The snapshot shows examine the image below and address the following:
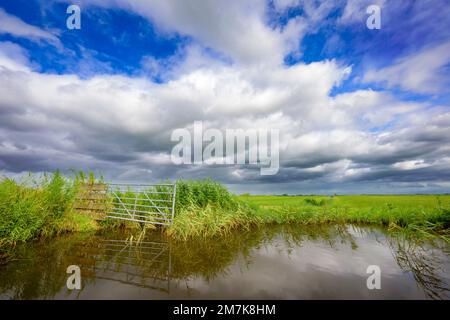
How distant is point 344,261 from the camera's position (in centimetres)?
623

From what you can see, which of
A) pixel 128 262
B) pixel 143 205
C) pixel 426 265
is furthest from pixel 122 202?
pixel 426 265

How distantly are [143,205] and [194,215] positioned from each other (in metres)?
2.71

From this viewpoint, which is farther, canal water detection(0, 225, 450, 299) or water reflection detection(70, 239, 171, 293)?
water reflection detection(70, 239, 171, 293)

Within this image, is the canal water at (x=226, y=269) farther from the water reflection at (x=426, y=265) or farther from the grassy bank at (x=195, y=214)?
the grassy bank at (x=195, y=214)

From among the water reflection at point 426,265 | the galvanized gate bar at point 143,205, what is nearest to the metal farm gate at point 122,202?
the galvanized gate bar at point 143,205

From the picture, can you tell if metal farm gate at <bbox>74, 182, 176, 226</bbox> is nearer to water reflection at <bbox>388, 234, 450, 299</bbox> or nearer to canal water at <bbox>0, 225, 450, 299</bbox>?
canal water at <bbox>0, 225, 450, 299</bbox>

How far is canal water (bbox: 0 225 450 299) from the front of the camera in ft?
14.2

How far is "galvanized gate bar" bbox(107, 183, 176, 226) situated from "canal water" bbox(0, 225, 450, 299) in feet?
6.93

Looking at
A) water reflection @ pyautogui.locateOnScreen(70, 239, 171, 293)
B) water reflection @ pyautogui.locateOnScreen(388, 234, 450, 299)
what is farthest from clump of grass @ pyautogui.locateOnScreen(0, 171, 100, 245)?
water reflection @ pyautogui.locateOnScreen(388, 234, 450, 299)

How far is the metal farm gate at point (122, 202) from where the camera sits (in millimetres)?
10945

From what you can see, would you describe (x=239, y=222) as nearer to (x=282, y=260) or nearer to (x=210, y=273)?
(x=282, y=260)

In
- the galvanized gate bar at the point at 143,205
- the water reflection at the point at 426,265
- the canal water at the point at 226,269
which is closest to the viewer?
the canal water at the point at 226,269

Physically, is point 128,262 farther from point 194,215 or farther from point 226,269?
point 194,215
